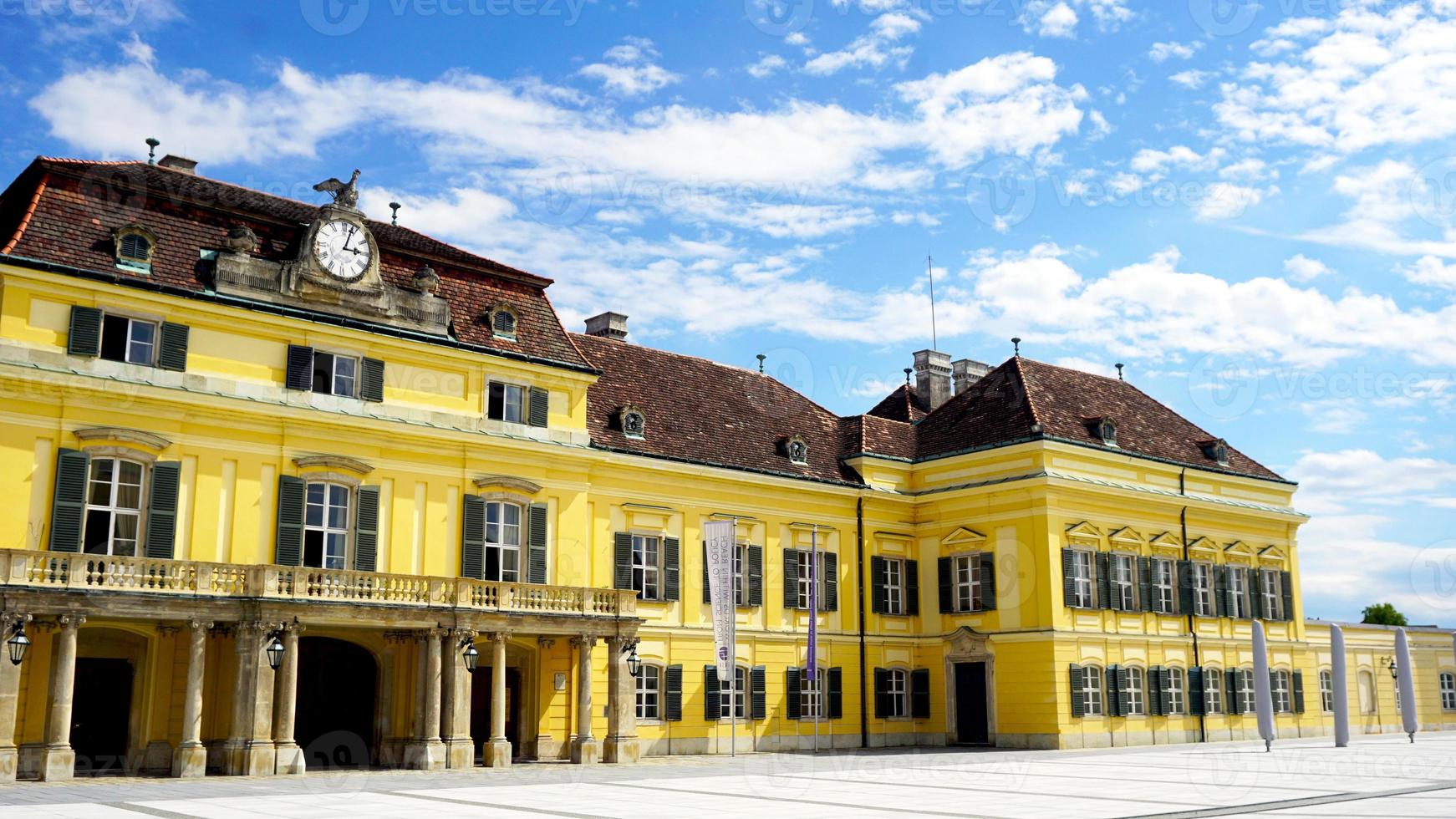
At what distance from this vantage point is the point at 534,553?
3238 cm

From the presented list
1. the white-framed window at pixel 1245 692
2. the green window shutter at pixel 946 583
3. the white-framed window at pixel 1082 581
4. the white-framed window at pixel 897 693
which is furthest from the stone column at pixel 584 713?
the white-framed window at pixel 1245 692

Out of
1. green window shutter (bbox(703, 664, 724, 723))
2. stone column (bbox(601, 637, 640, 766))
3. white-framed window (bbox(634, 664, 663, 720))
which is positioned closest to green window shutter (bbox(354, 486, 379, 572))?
stone column (bbox(601, 637, 640, 766))

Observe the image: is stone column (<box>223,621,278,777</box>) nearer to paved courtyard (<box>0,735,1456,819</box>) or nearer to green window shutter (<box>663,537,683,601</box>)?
paved courtyard (<box>0,735,1456,819</box>)

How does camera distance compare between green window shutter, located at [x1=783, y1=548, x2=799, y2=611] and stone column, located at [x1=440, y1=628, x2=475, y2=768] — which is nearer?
stone column, located at [x1=440, y1=628, x2=475, y2=768]

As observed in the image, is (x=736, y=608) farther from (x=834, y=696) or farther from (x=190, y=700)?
(x=190, y=700)

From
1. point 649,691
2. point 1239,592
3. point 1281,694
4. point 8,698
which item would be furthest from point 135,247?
point 1281,694

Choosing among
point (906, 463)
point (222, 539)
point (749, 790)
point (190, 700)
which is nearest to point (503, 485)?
point (222, 539)

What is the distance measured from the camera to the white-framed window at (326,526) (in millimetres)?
29156

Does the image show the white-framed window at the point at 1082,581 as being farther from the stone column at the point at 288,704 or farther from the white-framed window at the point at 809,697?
the stone column at the point at 288,704

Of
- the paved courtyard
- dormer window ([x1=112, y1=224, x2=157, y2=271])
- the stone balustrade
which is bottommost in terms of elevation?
the paved courtyard

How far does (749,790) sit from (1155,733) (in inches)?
868

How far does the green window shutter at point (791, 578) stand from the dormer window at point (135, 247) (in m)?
19.2

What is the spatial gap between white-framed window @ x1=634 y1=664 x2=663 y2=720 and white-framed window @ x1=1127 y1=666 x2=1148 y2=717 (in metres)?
14.7

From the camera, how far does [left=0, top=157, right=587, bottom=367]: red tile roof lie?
2700 centimetres
